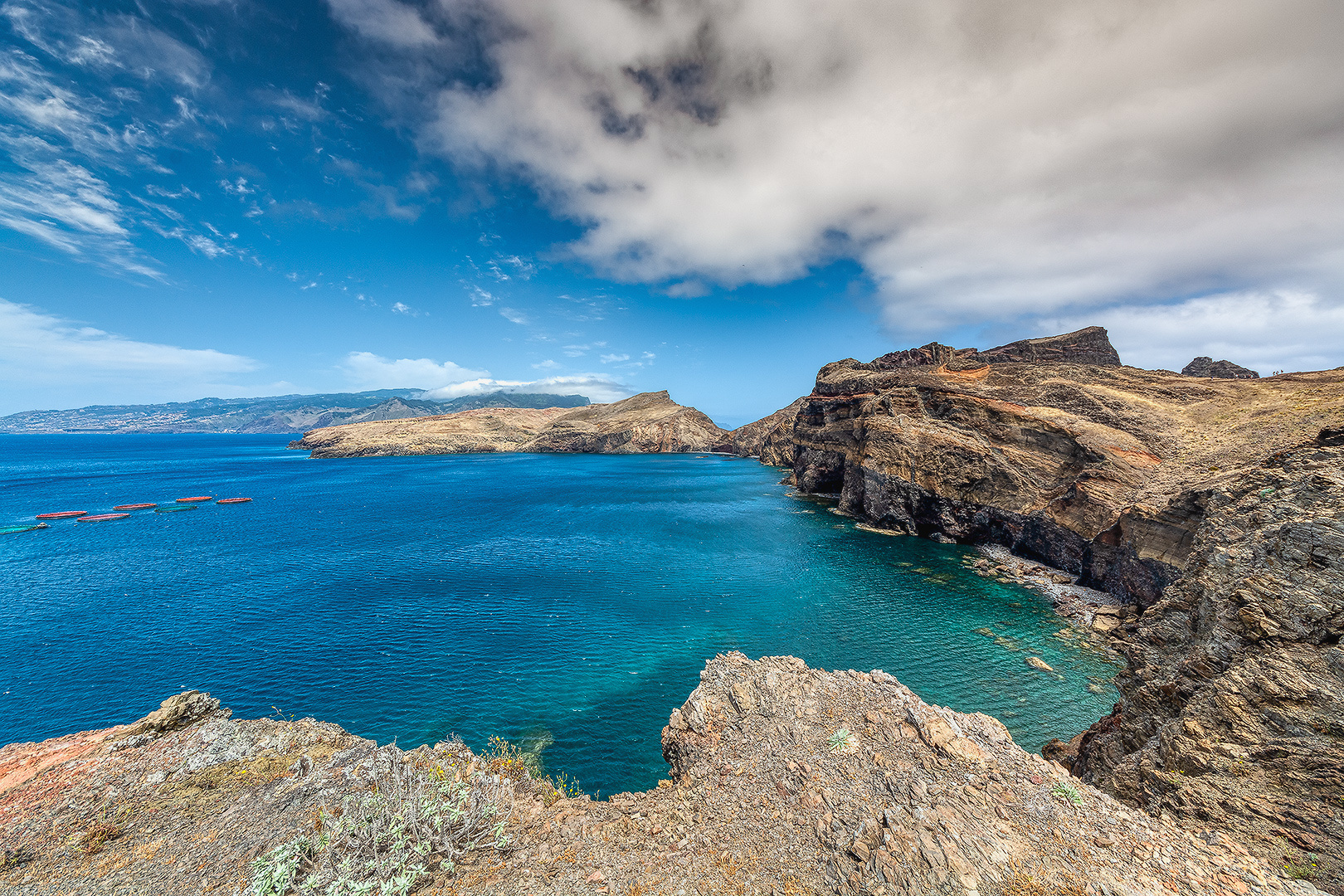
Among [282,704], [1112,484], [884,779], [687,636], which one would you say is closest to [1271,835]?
[884,779]

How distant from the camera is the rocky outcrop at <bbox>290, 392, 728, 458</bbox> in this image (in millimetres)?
156875

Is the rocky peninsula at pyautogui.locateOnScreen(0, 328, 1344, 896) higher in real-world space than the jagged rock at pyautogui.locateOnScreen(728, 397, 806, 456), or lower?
lower

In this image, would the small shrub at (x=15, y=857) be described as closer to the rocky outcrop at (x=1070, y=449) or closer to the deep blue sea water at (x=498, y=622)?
the deep blue sea water at (x=498, y=622)

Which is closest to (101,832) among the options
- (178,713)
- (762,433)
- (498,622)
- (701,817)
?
(178,713)

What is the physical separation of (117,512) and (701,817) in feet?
313

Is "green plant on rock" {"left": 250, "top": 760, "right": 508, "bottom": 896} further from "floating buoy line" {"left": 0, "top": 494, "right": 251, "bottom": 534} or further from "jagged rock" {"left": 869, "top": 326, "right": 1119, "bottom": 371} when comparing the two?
"floating buoy line" {"left": 0, "top": 494, "right": 251, "bottom": 534}

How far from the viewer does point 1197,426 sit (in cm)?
3675

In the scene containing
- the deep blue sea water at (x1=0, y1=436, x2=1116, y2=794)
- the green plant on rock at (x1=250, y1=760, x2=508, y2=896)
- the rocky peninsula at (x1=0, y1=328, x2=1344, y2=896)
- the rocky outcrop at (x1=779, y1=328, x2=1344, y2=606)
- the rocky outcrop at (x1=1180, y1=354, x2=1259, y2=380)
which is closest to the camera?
the green plant on rock at (x1=250, y1=760, x2=508, y2=896)

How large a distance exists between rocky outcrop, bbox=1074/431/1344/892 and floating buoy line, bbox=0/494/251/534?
9803 centimetres

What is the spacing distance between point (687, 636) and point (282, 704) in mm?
20623

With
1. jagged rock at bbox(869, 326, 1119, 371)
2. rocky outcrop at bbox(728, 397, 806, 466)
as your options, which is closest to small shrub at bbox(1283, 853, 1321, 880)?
jagged rock at bbox(869, 326, 1119, 371)

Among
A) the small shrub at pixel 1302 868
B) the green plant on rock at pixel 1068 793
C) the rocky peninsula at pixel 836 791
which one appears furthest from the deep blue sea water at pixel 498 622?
the green plant on rock at pixel 1068 793

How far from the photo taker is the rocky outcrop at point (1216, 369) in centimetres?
6245

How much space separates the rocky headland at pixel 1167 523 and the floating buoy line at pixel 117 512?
97693mm
